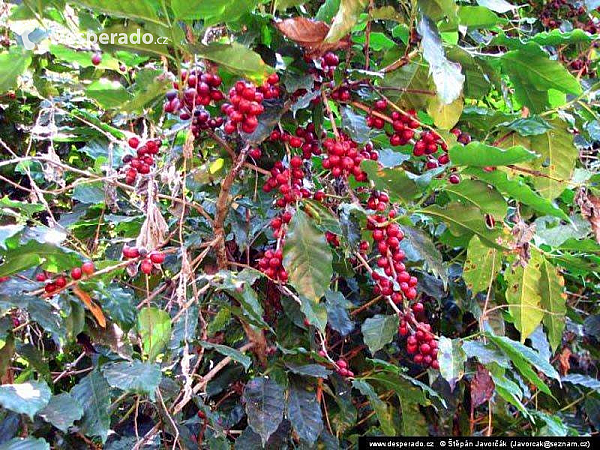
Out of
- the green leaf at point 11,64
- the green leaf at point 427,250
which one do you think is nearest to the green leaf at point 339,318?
the green leaf at point 427,250

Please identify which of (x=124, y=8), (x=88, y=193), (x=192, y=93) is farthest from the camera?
(x=88, y=193)

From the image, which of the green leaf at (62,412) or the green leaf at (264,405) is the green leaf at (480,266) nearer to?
the green leaf at (264,405)

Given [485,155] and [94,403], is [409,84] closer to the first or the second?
[485,155]

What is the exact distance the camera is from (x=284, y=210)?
3.45ft

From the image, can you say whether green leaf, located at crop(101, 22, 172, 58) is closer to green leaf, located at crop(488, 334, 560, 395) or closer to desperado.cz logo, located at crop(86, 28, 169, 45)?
desperado.cz logo, located at crop(86, 28, 169, 45)

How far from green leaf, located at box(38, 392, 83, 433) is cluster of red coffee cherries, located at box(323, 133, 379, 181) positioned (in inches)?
21.6

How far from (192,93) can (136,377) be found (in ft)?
1.42

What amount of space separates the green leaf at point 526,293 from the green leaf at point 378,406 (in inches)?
13.4

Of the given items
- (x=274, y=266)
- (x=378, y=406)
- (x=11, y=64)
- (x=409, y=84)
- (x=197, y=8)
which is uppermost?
(x=197, y=8)

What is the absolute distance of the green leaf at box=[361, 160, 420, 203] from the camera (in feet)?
3.05

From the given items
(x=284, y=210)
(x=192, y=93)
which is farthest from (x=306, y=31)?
(x=284, y=210)

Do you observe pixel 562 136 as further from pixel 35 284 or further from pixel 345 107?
pixel 35 284

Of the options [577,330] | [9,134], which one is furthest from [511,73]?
[9,134]

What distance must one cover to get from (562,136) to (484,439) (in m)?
0.70
